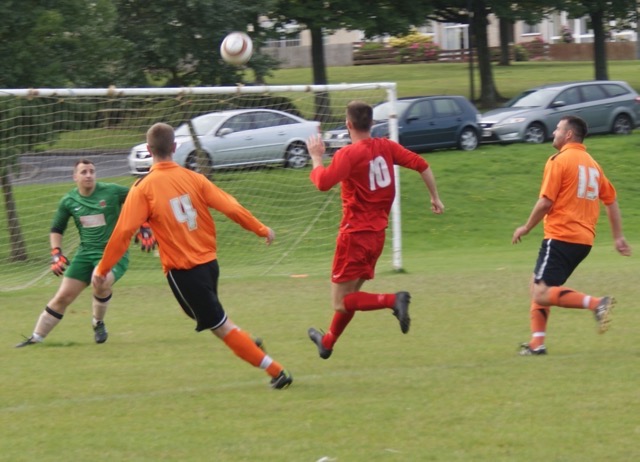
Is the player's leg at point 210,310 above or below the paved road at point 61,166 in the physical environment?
below

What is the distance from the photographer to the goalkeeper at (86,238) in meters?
9.29

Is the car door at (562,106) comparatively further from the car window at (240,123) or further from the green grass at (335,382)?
the green grass at (335,382)

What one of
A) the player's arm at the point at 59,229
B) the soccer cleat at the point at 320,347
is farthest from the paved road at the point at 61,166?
the soccer cleat at the point at 320,347

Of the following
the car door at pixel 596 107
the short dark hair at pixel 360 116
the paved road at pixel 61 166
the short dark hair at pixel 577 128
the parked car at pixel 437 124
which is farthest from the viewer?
the car door at pixel 596 107

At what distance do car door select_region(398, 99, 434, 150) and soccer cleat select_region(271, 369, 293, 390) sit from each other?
17925mm

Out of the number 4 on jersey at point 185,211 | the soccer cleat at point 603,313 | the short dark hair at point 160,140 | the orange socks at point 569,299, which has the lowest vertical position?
the soccer cleat at point 603,313

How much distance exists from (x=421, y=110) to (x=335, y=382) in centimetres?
1855

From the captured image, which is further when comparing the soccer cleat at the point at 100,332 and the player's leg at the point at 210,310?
the soccer cleat at the point at 100,332

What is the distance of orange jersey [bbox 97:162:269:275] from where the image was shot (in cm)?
691

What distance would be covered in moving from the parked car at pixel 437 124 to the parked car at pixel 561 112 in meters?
0.88

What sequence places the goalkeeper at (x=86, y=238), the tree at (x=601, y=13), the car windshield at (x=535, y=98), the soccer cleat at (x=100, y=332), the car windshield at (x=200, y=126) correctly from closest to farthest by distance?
the goalkeeper at (x=86, y=238)
the soccer cleat at (x=100, y=332)
the car windshield at (x=200, y=126)
the car windshield at (x=535, y=98)
the tree at (x=601, y=13)

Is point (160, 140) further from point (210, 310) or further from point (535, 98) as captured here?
point (535, 98)

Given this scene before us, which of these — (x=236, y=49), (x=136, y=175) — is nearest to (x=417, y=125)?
(x=236, y=49)

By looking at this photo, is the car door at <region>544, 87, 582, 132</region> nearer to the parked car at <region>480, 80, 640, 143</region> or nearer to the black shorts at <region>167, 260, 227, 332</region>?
the parked car at <region>480, 80, 640, 143</region>
